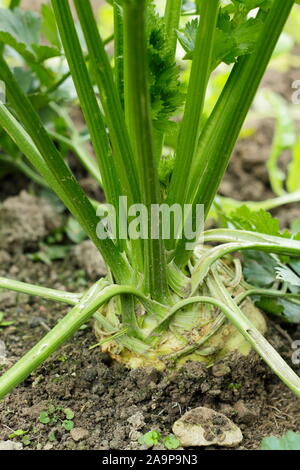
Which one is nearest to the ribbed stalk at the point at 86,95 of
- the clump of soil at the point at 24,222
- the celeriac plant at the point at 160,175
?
the celeriac plant at the point at 160,175

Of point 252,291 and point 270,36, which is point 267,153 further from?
point 270,36

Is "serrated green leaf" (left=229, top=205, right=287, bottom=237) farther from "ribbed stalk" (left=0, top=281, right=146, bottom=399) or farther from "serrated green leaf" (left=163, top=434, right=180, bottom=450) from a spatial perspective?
"serrated green leaf" (left=163, top=434, right=180, bottom=450)

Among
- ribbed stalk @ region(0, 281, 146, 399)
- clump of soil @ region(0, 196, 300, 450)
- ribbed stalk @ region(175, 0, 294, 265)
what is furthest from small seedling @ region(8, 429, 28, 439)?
ribbed stalk @ region(175, 0, 294, 265)

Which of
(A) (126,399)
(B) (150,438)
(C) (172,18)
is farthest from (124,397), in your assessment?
(C) (172,18)

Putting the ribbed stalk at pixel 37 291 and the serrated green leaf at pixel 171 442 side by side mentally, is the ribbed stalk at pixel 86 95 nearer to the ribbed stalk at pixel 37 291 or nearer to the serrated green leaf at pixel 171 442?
the ribbed stalk at pixel 37 291

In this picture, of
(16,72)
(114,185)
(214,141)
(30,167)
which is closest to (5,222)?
(30,167)

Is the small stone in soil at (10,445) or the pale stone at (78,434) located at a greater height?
the pale stone at (78,434)

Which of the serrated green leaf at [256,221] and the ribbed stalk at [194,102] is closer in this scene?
the ribbed stalk at [194,102]

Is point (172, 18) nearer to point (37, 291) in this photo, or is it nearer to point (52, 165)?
point (52, 165)
